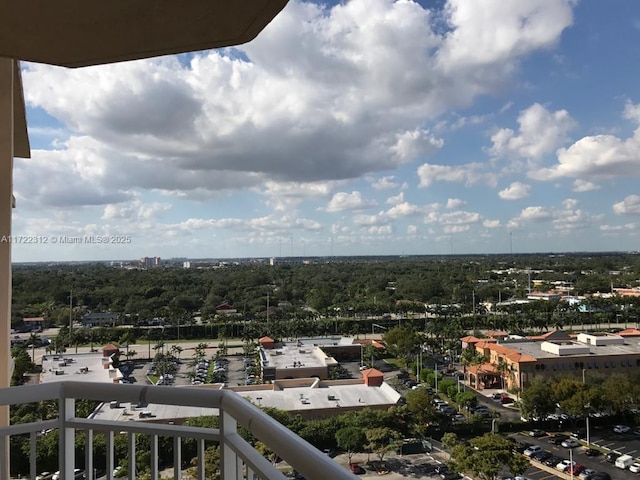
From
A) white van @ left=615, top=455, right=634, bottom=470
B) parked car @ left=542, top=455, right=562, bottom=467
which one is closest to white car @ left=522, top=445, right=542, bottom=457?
parked car @ left=542, top=455, right=562, bottom=467

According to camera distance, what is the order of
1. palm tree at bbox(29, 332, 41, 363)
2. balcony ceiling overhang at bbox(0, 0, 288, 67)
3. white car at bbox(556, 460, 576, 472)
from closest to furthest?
balcony ceiling overhang at bbox(0, 0, 288, 67), white car at bbox(556, 460, 576, 472), palm tree at bbox(29, 332, 41, 363)

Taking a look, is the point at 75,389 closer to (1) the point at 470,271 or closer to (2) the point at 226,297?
(2) the point at 226,297

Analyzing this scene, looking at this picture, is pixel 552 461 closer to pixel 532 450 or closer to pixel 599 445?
pixel 532 450

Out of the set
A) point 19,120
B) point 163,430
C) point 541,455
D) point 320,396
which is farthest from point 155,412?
point 541,455

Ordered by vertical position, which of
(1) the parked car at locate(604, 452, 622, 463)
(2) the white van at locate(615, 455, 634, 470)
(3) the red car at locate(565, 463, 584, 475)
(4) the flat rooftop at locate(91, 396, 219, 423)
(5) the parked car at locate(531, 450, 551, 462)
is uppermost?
(4) the flat rooftop at locate(91, 396, 219, 423)

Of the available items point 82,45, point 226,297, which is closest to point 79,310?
point 226,297

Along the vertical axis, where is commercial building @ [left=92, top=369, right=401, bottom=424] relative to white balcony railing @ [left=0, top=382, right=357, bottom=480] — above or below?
below

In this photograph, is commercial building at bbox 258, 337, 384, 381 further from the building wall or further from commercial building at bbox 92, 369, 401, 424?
the building wall

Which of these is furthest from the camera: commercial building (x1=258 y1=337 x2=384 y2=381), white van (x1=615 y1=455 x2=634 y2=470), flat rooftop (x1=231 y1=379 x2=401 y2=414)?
commercial building (x1=258 y1=337 x2=384 y2=381)
